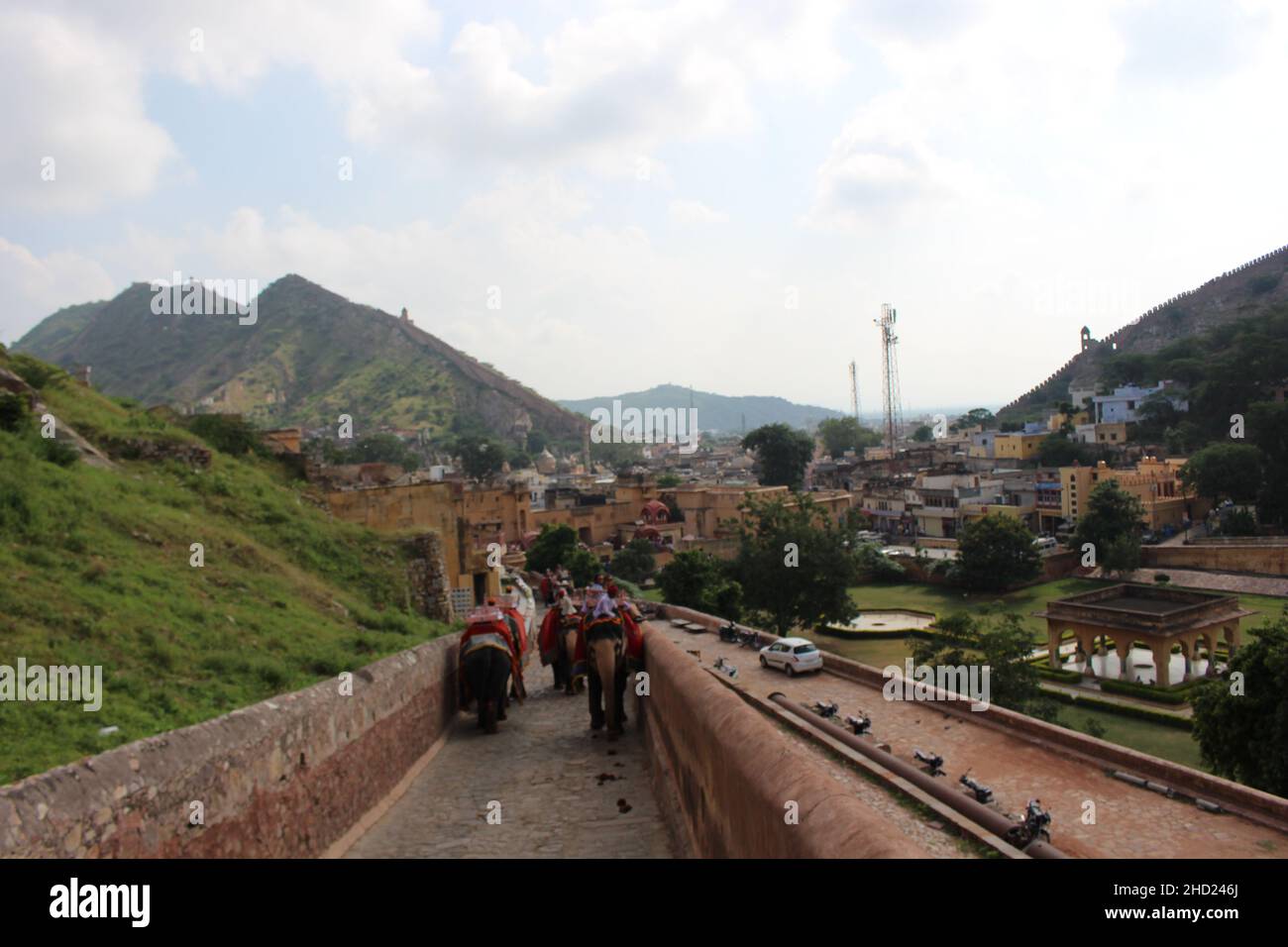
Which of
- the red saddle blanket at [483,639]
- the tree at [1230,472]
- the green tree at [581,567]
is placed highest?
the tree at [1230,472]

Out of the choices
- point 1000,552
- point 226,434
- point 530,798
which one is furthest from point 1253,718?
point 1000,552

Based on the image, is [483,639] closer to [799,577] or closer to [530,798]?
[530,798]

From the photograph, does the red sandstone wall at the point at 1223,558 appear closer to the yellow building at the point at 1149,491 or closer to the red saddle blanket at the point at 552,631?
the yellow building at the point at 1149,491

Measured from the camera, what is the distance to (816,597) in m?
35.3

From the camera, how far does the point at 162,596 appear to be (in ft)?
27.2

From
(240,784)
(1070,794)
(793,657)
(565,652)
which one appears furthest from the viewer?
(793,657)

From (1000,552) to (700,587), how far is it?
1721cm

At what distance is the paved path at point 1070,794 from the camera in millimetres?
8961

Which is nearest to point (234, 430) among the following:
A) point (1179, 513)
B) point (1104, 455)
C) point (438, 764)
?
point (438, 764)

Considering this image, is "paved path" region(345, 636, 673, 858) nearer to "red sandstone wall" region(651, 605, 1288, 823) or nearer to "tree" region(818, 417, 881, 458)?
"red sandstone wall" region(651, 605, 1288, 823)

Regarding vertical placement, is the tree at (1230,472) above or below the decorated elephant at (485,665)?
above

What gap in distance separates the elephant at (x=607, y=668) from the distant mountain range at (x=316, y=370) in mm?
118464

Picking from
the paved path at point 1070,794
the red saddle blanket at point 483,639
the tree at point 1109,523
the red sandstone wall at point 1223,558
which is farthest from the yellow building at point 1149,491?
the red saddle blanket at point 483,639
